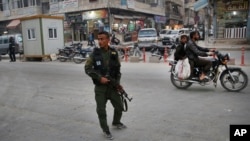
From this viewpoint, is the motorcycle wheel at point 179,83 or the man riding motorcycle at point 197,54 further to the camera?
the motorcycle wheel at point 179,83

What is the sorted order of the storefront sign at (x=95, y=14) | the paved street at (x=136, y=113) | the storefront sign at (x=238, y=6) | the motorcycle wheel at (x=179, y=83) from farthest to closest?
the storefront sign at (x=95, y=14) < the storefront sign at (x=238, y=6) < the motorcycle wheel at (x=179, y=83) < the paved street at (x=136, y=113)

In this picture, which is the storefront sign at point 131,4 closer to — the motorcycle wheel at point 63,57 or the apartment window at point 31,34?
the apartment window at point 31,34

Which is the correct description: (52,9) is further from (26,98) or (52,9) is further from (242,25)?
(26,98)

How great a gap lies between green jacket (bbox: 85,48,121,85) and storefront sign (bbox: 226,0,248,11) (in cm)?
2150

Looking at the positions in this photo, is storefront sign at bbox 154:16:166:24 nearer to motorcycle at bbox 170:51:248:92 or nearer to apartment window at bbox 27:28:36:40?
apartment window at bbox 27:28:36:40

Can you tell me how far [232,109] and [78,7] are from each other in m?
30.1

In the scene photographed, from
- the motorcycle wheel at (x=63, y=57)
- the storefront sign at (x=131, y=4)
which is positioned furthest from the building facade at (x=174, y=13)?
the motorcycle wheel at (x=63, y=57)

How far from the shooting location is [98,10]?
3253 cm

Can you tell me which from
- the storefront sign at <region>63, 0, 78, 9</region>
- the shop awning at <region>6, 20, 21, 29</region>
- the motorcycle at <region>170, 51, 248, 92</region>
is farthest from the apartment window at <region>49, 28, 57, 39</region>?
the shop awning at <region>6, 20, 21, 29</region>

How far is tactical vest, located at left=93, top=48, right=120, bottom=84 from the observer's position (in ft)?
14.3

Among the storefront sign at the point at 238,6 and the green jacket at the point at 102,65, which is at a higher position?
the storefront sign at the point at 238,6

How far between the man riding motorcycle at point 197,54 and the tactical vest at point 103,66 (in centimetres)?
362

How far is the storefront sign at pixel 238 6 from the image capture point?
2294 centimetres

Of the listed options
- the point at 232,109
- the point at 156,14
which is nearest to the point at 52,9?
the point at 156,14
